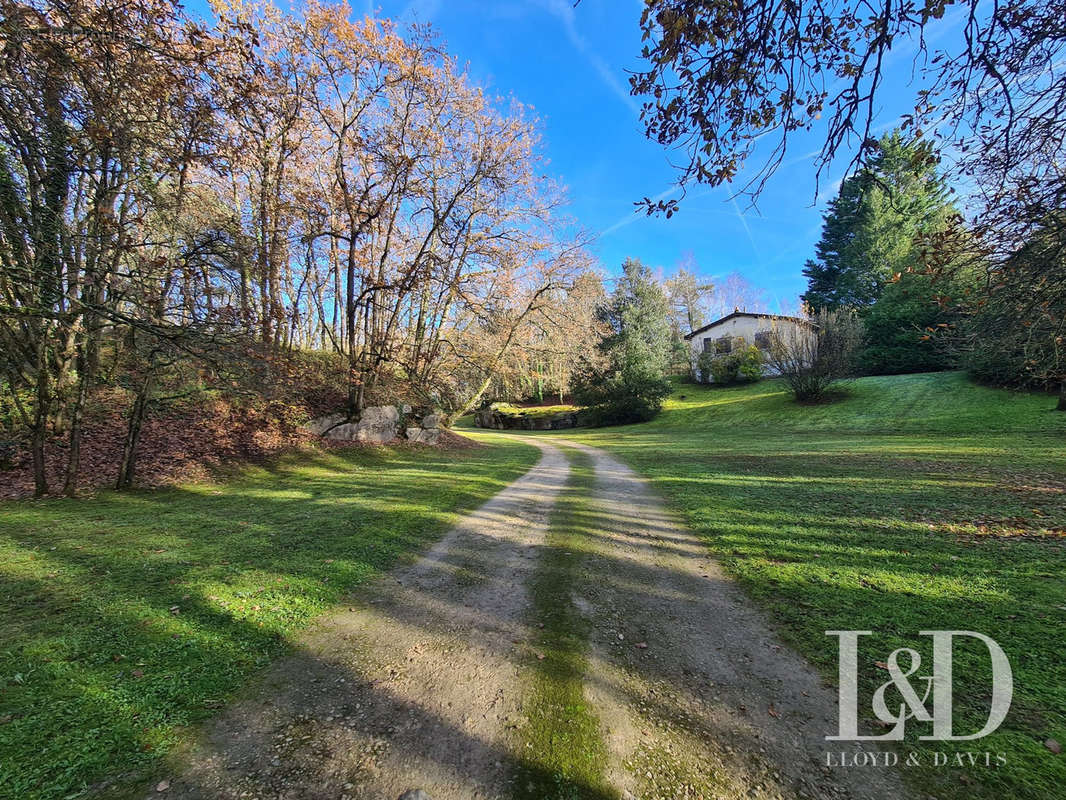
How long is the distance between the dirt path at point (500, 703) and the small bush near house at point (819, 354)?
85.4 ft

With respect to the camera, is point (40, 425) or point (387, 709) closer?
point (387, 709)

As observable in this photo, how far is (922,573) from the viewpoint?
13.3 ft

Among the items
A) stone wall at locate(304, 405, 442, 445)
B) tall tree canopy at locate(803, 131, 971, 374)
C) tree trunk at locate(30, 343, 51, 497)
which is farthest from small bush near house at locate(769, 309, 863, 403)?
tree trunk at locate(30, 343, 51, 497)

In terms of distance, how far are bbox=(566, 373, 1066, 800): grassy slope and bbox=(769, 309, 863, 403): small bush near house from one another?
37.5 ft

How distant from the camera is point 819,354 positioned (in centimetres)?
2456

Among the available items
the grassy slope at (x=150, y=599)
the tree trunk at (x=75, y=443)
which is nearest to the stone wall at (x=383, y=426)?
the grassy slope at (x=150, y=599)

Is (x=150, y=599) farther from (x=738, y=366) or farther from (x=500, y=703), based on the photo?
(x=738, y=366)

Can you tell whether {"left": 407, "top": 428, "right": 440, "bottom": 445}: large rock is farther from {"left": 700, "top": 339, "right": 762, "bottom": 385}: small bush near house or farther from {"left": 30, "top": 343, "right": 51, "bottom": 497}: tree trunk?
{"left": 700, "top": 339, "right": 762, "bottom": 385}: small bush near house

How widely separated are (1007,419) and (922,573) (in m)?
20.1

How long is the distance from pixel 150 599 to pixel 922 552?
807 centimetres

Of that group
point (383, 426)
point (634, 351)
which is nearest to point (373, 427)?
point (383, 426)

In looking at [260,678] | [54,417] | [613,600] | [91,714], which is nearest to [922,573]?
[613,600]

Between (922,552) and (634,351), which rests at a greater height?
(634,351)

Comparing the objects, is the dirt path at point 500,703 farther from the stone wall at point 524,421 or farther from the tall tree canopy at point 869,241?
the stone wall at point 524,421
